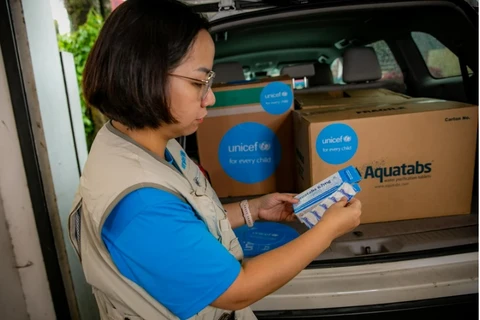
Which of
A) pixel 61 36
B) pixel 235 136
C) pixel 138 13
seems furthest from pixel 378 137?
pixel 61 36

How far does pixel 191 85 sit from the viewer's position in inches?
28.1

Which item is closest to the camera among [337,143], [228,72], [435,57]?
[337,143]

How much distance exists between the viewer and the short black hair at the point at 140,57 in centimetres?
67

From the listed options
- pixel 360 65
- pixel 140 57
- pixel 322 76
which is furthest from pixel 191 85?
pixel 322 76

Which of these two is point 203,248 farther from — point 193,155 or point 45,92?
point 193,155

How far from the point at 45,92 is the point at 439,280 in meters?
1.33

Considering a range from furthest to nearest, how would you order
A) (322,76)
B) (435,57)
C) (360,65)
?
(322,76) → (435,57) → (360,65)

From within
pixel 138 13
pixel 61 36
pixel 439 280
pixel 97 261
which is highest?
pixel 61 36

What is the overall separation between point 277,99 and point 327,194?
77cm

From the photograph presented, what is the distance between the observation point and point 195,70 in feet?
2.32

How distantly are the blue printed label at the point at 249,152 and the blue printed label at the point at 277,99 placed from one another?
0.09 m

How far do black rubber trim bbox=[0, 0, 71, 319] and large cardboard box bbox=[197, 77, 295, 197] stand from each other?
0.70m

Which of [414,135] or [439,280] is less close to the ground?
[414,135]

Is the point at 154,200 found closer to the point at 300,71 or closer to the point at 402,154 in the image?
the point at 402,154
